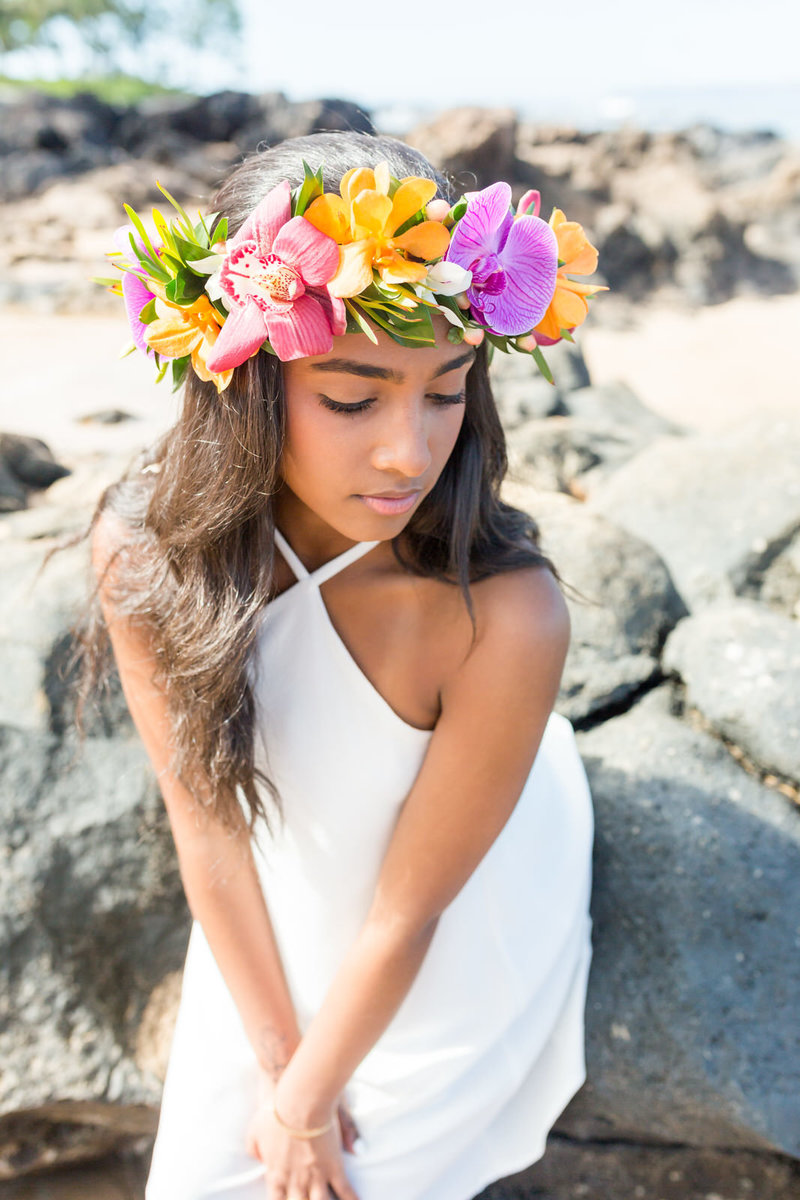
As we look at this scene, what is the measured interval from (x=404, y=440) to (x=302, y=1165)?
4.43ft

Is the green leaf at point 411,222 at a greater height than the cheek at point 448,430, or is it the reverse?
the green leaf at point 411,222

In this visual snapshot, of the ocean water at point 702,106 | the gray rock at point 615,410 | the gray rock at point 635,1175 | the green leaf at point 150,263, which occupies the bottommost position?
the ocean water at point 702,106

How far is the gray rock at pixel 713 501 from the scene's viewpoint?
322 centimetres

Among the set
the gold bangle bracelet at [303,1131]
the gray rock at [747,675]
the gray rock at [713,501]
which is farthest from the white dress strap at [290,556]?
the gray rock at [713,501]

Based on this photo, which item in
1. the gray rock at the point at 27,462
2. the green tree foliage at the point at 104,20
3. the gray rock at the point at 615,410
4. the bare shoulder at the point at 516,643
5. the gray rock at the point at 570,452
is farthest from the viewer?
the green tree foliage at the point at 104,20

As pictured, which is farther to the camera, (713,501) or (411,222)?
(713,501)

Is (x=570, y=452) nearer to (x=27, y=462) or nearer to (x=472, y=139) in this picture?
(x=27, y=462)

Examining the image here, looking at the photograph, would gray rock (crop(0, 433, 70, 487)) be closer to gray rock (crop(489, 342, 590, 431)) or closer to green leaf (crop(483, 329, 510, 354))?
gray rock (crop(489, 342, 590, 431))

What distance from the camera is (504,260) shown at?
4.69 feet

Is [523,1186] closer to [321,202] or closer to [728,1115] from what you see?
[728,1115]

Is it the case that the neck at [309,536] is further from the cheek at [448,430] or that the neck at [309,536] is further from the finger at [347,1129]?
the finger at [347,1129]

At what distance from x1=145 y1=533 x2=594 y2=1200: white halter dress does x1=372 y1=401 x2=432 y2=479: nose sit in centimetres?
38

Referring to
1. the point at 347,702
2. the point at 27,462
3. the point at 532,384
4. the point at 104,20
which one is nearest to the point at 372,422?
the point at 347,702

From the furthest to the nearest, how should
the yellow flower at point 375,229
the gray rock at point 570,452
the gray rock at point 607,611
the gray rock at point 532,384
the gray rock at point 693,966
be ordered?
the gray rock at point 532,384 < the gray rock at point 570,452 < the gray rock at point 607,611 < the gray rock at point 693,966 < the yellow flower at point 375,229
